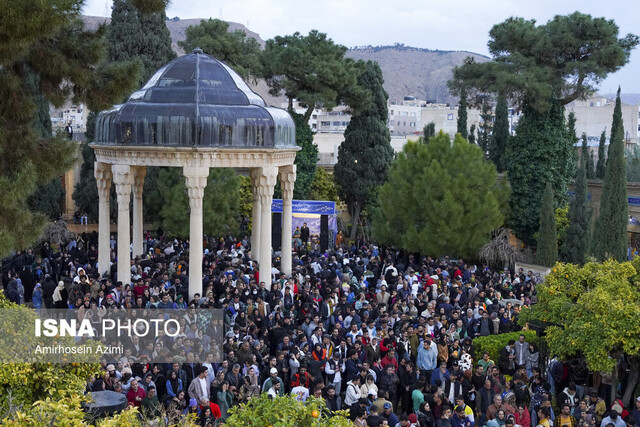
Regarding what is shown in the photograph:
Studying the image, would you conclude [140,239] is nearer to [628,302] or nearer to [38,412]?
[628,302]

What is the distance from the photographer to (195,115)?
18609mm

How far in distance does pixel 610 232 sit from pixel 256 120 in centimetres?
1435

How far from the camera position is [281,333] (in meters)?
15.2

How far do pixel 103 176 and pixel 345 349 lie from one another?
10037 millimetres

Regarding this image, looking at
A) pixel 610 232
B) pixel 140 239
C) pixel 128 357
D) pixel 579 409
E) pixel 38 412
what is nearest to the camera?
pixel 38 412

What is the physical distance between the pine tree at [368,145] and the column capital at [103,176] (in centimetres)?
1717

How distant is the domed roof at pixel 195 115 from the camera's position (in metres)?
18.7

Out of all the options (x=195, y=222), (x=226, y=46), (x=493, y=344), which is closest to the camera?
(x=493, y=344)

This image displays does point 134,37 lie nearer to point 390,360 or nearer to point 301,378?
point 390,360

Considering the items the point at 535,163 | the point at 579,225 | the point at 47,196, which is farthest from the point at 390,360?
the point at 47,196

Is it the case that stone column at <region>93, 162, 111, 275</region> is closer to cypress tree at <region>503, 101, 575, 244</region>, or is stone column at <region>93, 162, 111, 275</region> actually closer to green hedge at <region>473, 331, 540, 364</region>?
green hedge at <region>473, 331, 540, 364</region>

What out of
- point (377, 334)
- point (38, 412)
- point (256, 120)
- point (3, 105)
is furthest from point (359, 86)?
point (38, 412)

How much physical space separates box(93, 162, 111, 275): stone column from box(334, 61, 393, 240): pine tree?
17172 millimetres

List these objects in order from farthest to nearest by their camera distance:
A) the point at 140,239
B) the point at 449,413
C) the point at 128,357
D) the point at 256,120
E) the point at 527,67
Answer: the point at 527,67
the point at 140,239
the point at 256,120
the point at 128,357
the point at 449,413
